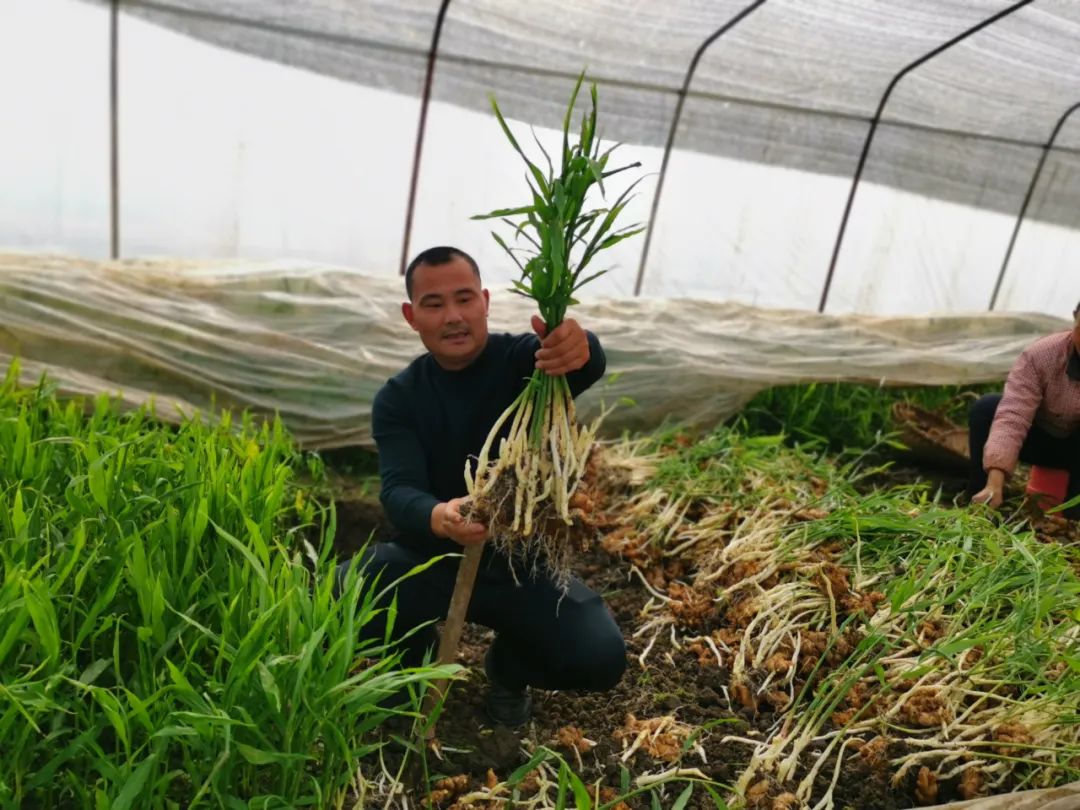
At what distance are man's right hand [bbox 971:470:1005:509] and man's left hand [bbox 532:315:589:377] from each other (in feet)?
4.50

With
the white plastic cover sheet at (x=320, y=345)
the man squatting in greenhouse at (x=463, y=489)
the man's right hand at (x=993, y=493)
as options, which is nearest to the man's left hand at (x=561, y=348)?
the man squatting in greenhouse at (x=463, y=489)

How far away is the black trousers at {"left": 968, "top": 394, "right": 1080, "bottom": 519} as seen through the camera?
8.43 feet

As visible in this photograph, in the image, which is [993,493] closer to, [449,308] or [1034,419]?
[1034,419]

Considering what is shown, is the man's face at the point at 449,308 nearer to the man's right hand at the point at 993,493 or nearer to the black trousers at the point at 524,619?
the black trousers at the point at 524,619

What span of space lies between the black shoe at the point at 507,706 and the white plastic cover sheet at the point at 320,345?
108cm

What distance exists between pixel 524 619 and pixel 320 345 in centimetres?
158

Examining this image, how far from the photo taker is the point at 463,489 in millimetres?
1598

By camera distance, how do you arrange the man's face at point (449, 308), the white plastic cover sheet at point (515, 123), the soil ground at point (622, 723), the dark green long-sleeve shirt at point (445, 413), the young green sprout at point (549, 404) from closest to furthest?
the young green sprout at point (549, 404), the soil ground at point (622, 723), the man's face at point (449, 308), the dark green long-sleeve shirt at point (445, 413), the white plastic cover sheet at point (515, 123)

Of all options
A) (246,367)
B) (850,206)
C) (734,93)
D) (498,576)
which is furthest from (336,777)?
(850,206)

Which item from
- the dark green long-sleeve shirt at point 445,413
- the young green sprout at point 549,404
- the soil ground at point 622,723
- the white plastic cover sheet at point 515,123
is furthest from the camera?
the white plastic cover sheet at point 515,123

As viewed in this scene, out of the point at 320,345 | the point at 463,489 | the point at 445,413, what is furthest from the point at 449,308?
the point at 320,345

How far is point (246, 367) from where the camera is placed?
263cm

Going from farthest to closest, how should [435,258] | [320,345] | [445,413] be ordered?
[320,345], [445,413], [435,258]

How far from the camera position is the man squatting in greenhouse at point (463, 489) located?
4.75ft
